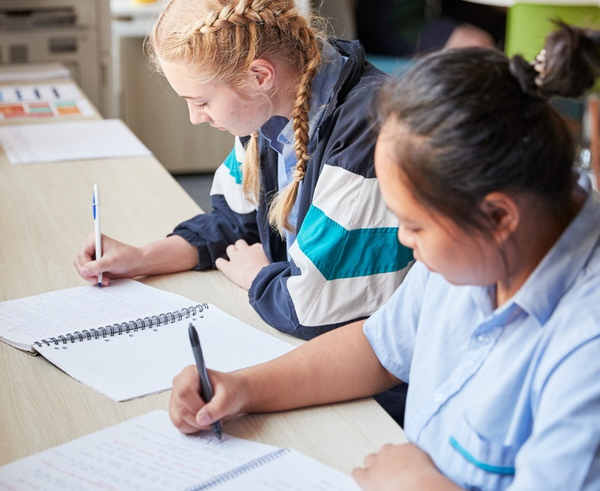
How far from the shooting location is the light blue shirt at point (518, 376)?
2.15 feet

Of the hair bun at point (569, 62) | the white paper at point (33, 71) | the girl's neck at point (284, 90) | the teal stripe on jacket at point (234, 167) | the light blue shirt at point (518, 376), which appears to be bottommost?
the white paper at point (33, 71)

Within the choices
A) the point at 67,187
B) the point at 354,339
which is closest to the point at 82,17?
the point at 67,187

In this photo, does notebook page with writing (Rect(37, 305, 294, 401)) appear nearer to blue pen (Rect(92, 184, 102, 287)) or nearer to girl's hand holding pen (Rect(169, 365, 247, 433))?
girl's hand holding pen (Rect(169, 365, 247, 433))

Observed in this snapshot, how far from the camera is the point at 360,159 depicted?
115cm

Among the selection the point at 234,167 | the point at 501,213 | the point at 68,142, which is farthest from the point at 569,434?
the point at 68,142

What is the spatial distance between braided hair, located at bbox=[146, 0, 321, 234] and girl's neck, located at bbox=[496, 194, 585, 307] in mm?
549

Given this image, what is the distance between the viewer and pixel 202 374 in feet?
2.86

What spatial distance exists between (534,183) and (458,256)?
9 centimetres

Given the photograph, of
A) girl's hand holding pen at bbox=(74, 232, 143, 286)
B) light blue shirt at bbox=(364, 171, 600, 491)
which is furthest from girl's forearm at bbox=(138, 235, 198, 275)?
light blue shirt at bbox=(364, 171, 600, 491)

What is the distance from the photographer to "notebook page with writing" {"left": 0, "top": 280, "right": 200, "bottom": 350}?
3.64 feet

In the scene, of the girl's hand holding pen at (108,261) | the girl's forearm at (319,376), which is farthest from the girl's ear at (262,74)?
the girl's forearm at (319,376)

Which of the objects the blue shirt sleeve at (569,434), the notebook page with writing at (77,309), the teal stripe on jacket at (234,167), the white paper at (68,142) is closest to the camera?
the blue shirt sleeve at (569,434)

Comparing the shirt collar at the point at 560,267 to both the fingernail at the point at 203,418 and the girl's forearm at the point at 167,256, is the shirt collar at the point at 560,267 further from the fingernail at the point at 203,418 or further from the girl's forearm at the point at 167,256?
the girl's forearm at the point at 167,256

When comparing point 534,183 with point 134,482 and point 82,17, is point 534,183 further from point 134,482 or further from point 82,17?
point 82,17
